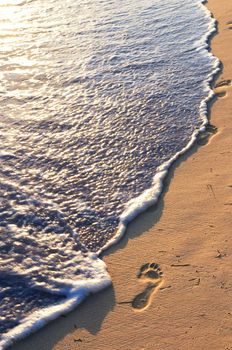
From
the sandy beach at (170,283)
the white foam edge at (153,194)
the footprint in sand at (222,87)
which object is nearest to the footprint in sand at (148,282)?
the sandy beach at (170,283)

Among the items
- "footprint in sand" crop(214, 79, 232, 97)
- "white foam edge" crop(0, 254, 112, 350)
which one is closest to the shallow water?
"white foam edge" crop(0, 254, 112, 350)

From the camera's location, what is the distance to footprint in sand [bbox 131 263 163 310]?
10.3ft

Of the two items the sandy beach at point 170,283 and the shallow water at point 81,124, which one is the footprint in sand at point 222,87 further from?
the sandy beach at point 170,283

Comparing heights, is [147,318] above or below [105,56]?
below

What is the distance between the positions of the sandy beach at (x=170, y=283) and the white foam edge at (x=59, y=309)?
0.14 ft

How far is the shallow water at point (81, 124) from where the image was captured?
351 centimetres

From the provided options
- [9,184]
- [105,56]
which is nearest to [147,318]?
[9,184]

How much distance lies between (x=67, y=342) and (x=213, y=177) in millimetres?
1828

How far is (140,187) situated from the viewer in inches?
162

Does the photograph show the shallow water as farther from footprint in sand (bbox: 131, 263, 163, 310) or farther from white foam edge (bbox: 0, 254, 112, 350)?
footprint in sand (bbox: 131, 263, 163, 310)

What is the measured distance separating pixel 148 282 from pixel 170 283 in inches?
5.7

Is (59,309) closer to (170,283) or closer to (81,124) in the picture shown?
(170,283)

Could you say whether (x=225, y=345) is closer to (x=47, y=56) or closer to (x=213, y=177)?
(x=213, y=177)

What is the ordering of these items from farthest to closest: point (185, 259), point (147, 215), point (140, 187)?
1. point (140, 187)
2. point (147, 215)
3. point (185, 259)
